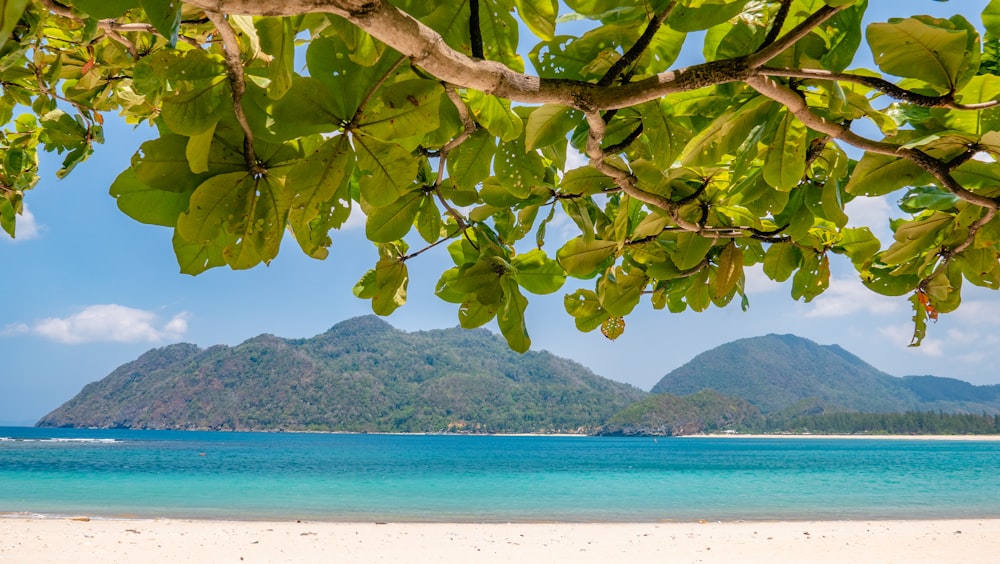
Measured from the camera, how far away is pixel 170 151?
708mm

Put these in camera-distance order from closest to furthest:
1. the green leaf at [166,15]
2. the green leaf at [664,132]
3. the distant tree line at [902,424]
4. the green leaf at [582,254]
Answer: the green leaf at [166,15]
the green leaf at [664,132]
the green leaf at [582,254]
the distant tree line at [902,424]

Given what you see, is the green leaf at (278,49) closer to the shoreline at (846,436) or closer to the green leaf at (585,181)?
the green leaf at (585,181)

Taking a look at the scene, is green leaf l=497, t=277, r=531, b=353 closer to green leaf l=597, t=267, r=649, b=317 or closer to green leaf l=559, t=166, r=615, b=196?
green leaf l=559, t=166, r=615, b=196

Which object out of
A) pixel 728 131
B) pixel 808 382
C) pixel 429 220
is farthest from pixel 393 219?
pixel 808 382

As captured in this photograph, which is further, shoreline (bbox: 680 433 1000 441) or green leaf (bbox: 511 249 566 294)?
shoreline (bbox: 680 433 1000 441)

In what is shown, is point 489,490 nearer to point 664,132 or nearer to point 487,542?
point 487,542

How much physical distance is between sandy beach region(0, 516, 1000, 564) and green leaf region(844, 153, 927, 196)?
8.21m

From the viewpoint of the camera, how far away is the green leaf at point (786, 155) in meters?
0.87

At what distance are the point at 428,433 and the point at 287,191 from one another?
297 feet

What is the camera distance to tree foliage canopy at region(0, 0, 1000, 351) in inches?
25.4

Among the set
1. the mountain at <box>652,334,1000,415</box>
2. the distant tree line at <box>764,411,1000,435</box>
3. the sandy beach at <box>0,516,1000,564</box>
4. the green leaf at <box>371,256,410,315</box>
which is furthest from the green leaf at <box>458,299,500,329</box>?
the mountain at <box>652,334,1000,415</box>

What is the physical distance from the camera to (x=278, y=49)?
0.61 metres

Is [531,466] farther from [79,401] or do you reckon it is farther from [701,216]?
[79,401]

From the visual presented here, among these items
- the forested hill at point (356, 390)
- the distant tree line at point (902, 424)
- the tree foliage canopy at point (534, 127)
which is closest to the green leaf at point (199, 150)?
the tree foliage canopy at point (534, 127)
